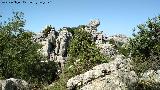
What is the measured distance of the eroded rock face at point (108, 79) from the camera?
58.7 ft

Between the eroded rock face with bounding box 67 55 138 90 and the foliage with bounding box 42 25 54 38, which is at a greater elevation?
the foliage with bounding box 42 25 54 38

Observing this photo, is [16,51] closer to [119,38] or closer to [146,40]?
[146,40]

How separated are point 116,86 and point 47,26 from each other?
291ft

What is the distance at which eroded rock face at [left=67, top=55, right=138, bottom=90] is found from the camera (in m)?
17.9

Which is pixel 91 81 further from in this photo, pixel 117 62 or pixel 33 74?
pixel 33 74

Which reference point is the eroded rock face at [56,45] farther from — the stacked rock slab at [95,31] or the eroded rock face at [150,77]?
→ the eroded rock face at [150,77]

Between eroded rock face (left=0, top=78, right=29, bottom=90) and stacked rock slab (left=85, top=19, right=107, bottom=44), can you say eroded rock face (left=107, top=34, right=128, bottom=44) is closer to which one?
stacked rock slab (left=85, top=19, right=107, bottom=44)

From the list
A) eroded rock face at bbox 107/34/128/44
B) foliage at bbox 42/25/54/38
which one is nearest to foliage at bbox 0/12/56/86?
foliage at bbox 42/25/54/38

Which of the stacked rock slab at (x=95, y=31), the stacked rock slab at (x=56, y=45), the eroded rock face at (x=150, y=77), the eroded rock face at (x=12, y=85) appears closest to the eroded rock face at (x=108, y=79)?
the eroded rock face at (x=150, y=77)

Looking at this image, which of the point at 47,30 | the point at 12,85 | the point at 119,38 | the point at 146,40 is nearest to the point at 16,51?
the point at 146,40

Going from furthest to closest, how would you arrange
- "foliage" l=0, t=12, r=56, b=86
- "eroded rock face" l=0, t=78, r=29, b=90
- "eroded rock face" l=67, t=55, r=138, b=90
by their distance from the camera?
"foliage" l=0, t=12, r=56, b=86, "eroded rock face" l=0, t=78, r=29, b=90, "eroded rock face" l=67, t=55, r=138, b=90

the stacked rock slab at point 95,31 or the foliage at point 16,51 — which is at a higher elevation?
the stacked rock slab at point 95,31

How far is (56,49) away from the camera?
3538 inches

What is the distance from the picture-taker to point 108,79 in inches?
726
